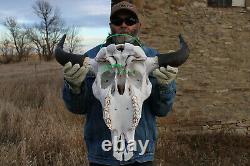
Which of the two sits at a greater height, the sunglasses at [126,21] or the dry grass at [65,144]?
the sunglasses at [126,21]

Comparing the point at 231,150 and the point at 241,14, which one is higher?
the point at 241,14

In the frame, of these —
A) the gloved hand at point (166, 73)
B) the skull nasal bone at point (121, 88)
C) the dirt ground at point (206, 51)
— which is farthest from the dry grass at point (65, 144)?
the gloved hand at point (166, 73)

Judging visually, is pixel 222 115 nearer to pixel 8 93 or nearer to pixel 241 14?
pixel 241 14

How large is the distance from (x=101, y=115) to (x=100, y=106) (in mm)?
77

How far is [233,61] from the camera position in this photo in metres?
9.36

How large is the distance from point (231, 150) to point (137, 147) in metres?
5.59

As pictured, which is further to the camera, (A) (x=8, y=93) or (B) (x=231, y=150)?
(A) (x=8, y=93)

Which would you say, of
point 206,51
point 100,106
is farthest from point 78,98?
point 206,51

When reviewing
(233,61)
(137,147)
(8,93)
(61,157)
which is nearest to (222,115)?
(233,61)

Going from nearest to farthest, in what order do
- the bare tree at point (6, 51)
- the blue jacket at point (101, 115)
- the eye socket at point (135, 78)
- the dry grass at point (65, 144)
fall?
the eye socket at point (135, 78) < the blue jacket at point (101, 115) < the dry grass at point (65, 144) < the bare tree at point (6, 51)

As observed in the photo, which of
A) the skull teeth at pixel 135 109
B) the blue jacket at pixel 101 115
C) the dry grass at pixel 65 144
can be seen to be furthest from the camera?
the dry grass at pixel 65 144

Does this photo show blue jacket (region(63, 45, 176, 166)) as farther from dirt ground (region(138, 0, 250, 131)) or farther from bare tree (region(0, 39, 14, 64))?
bare tree (region(0, 39, 14, 64))

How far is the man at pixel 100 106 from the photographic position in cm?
323

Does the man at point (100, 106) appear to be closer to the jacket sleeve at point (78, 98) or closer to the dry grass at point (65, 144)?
the jacket sleeve at point (78, 98)
